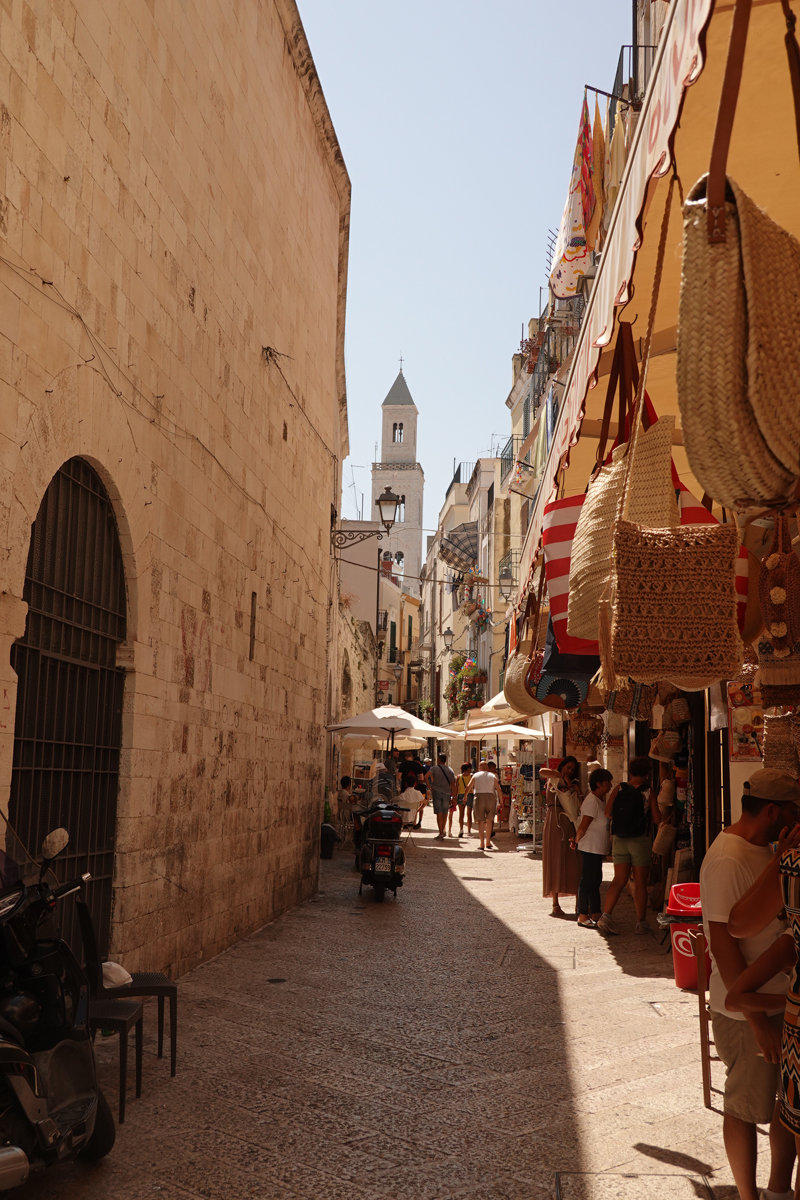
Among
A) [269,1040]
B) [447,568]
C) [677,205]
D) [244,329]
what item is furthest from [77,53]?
[447,568]

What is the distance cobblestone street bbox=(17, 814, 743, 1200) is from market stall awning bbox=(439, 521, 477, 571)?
4315 cm

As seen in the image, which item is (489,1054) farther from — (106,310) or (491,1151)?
(106,310)

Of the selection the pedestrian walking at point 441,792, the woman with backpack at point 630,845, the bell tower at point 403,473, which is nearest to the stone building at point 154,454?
the woman with backpack at point 630,845

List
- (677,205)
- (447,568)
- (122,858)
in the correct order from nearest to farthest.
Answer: (677,205) → (122,858) → (447,568)

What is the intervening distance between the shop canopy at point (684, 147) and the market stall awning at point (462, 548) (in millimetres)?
47045

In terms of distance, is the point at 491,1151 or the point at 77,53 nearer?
the point at 491,1151

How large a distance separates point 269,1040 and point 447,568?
5417 cm

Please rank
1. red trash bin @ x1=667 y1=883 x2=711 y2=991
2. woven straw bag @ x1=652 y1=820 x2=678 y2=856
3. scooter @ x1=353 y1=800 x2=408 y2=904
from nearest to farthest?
red trash bin @ x1=667 y1=883 x2=711 y2=991, woven straw bag @ x1=652 y1=820 x2=678 y2=856, scooter @ x1=353 y1=800 x2=408 y2=904

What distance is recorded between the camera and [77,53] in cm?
550

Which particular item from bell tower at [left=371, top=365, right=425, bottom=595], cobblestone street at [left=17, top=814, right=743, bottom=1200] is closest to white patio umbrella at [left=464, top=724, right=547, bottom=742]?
cobblestone street at [left=17, top=814, right=743, bottom=1200]

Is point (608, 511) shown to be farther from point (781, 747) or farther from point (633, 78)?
point (633, 78)

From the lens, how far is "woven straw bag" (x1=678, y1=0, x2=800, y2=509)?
179cm

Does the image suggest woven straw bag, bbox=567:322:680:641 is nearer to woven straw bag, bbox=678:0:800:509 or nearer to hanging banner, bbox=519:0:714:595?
hanging banner, bbox=519:0:714:595

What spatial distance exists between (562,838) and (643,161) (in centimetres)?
914
